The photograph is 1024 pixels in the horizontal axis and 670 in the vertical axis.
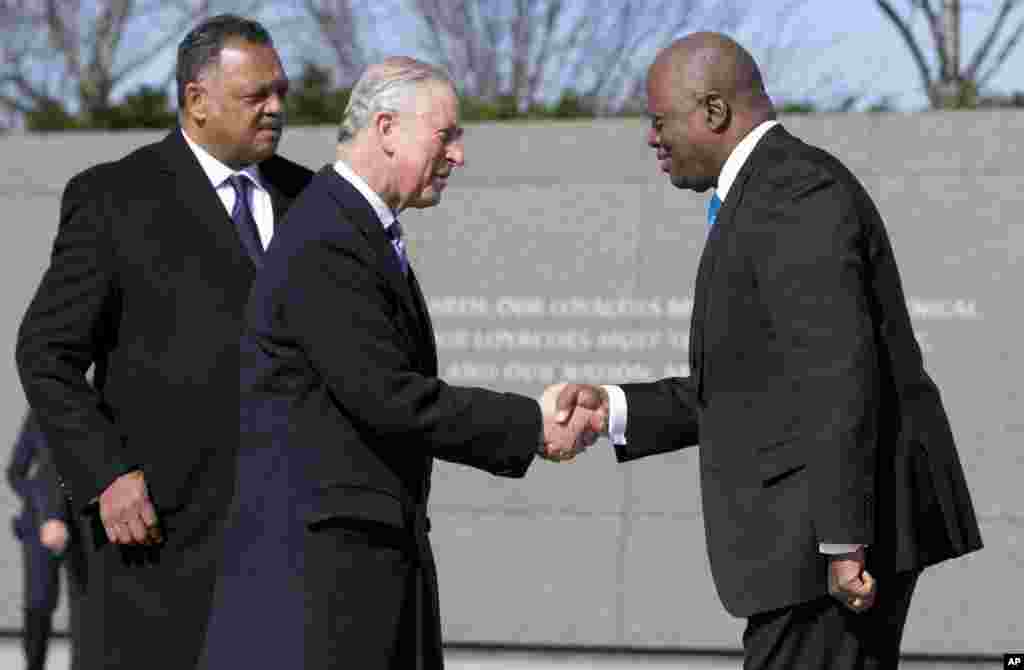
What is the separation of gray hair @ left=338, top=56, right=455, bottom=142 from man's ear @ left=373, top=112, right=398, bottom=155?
0.04 ft

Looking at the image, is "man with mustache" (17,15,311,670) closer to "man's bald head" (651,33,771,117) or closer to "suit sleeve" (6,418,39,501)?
"man's bald head" (651,33,771,117)

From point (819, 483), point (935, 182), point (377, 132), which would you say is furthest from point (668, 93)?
point (935, 182)

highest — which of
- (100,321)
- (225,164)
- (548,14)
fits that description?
(548,14)

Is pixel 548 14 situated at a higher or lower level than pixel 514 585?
higher

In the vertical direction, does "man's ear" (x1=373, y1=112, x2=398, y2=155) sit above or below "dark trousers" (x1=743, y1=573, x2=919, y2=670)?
above

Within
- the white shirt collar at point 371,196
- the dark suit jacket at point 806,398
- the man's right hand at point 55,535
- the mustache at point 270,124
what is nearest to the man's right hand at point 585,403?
the dark suit jacket at point 806,398

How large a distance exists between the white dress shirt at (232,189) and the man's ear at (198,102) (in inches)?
2.1

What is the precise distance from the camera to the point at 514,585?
9562 millimetres

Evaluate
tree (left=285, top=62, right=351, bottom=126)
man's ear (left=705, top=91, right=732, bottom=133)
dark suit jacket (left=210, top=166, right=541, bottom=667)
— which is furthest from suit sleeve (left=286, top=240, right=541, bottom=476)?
tree (left=285, top=62, right=351, bottom=126)

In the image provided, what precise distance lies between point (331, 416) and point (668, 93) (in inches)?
39.0

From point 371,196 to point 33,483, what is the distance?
16.7ft

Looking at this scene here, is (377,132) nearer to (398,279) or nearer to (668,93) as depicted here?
(398,279)

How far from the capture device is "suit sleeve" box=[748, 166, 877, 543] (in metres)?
3.73

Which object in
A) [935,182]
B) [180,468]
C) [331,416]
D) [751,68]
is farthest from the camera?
[935,182]
